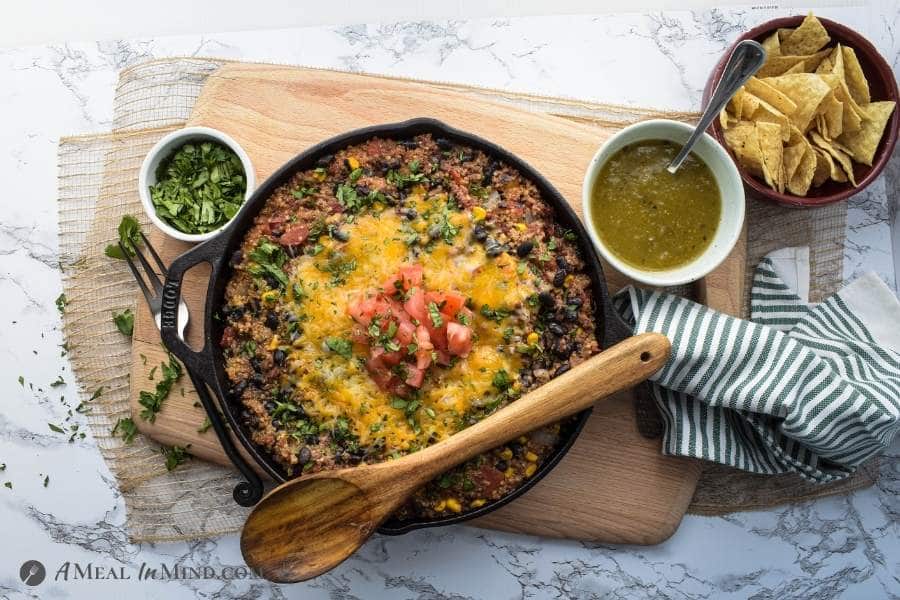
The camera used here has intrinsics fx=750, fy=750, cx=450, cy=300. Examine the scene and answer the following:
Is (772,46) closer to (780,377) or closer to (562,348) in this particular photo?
(780,377)

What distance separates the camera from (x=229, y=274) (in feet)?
11.0

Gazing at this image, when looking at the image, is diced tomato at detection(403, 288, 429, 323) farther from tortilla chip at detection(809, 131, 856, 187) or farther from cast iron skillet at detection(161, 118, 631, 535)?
tortilla chip at detection(809, 131, 856, 187)

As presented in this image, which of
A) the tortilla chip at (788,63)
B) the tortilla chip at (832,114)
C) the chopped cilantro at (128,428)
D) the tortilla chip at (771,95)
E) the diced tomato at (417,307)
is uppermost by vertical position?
the tortilla chip at (788,63)

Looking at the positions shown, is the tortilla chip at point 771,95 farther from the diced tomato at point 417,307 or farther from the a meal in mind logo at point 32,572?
the a meal in mind logo at point 32,572

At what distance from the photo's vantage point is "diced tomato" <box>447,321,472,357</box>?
9.88 ft

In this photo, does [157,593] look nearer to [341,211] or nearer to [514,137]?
[341,211]

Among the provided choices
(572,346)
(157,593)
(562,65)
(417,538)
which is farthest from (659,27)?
(157,593)

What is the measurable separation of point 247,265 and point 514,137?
142 cm

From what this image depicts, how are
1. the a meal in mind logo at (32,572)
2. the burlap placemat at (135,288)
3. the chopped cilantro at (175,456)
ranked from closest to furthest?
the chopped cilantro at (175,456), the burlap placemat at (135,288), the a meal in mind logo at (32,572)

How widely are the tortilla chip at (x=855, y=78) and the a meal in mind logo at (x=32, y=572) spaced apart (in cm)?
492

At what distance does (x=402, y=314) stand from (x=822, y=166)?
86.6 inches

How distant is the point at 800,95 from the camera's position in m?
3.52

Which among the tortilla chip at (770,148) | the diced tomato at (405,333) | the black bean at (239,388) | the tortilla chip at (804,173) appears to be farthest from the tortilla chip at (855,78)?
the black bean at (239,388)

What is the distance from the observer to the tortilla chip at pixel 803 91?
3.49m
